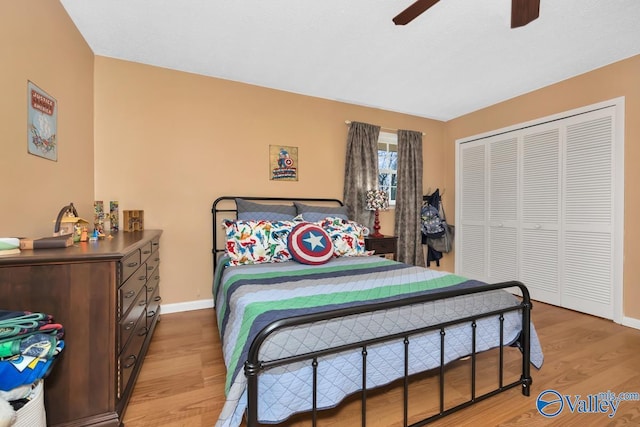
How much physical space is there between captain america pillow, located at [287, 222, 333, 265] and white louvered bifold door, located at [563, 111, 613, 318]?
8.39 ft

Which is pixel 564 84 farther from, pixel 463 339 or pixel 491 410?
pixel 491 410

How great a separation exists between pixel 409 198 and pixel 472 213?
898 mm

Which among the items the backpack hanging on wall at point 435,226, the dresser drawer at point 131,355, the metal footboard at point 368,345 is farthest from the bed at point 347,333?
the backpack hanging on wall at point 435,226

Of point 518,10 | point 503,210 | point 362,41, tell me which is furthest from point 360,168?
point 518,10

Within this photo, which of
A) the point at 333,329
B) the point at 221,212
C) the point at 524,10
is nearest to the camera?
the point at 333,329

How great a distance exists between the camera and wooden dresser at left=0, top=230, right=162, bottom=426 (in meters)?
1.20

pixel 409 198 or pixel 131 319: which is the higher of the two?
pixel 409 198

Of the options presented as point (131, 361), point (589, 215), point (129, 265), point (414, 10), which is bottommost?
point (131, 361)

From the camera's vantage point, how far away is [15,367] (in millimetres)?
916

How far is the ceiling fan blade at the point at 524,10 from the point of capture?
4.52ft

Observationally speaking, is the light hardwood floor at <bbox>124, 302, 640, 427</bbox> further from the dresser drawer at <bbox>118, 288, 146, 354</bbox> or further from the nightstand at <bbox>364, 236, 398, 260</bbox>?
the nightstand at <bbox>364, 236, 398, 260</bbox>

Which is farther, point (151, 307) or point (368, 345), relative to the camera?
point (151, 307)
